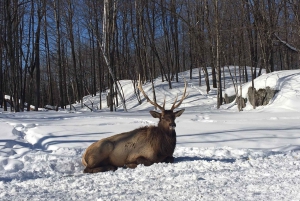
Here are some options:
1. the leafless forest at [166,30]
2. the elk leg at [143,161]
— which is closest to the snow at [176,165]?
the elk leg at [143,161]

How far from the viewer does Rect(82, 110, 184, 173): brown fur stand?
6.22 m

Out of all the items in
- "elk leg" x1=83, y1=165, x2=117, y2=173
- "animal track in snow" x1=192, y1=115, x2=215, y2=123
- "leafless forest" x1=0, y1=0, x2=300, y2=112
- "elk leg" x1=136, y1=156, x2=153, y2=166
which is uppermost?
"leafless forest" x1=0, y1=0, x2=300, y2=112

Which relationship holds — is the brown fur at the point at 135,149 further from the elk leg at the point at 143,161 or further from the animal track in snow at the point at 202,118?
the animal track in snow at the point at 202,118

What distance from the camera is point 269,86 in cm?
1848

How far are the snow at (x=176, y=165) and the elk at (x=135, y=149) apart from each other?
14.5 inches

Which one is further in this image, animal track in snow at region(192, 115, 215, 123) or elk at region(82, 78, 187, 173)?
animal track in snow at region(192, 115, 215, 123)

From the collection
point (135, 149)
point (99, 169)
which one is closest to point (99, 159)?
point (99, 169)

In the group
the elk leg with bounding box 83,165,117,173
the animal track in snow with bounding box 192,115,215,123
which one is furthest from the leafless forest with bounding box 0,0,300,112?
the elk leg with bounding box 83,165,117,173

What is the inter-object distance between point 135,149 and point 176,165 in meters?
1.01

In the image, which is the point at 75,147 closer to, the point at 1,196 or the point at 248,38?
the point at 1,196

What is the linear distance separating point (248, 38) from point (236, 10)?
3008 millimetres

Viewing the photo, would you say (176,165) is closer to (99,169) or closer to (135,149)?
(135,149)

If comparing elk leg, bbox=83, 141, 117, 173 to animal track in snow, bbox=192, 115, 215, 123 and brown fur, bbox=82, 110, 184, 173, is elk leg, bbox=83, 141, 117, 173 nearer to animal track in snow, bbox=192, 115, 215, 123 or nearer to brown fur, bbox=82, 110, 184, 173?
brown fur, bbox=82, 110, 184, 173

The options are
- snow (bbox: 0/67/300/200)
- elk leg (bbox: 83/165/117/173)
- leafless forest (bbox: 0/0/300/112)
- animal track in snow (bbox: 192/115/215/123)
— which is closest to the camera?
snow (bbox: 0/67/300/200)
